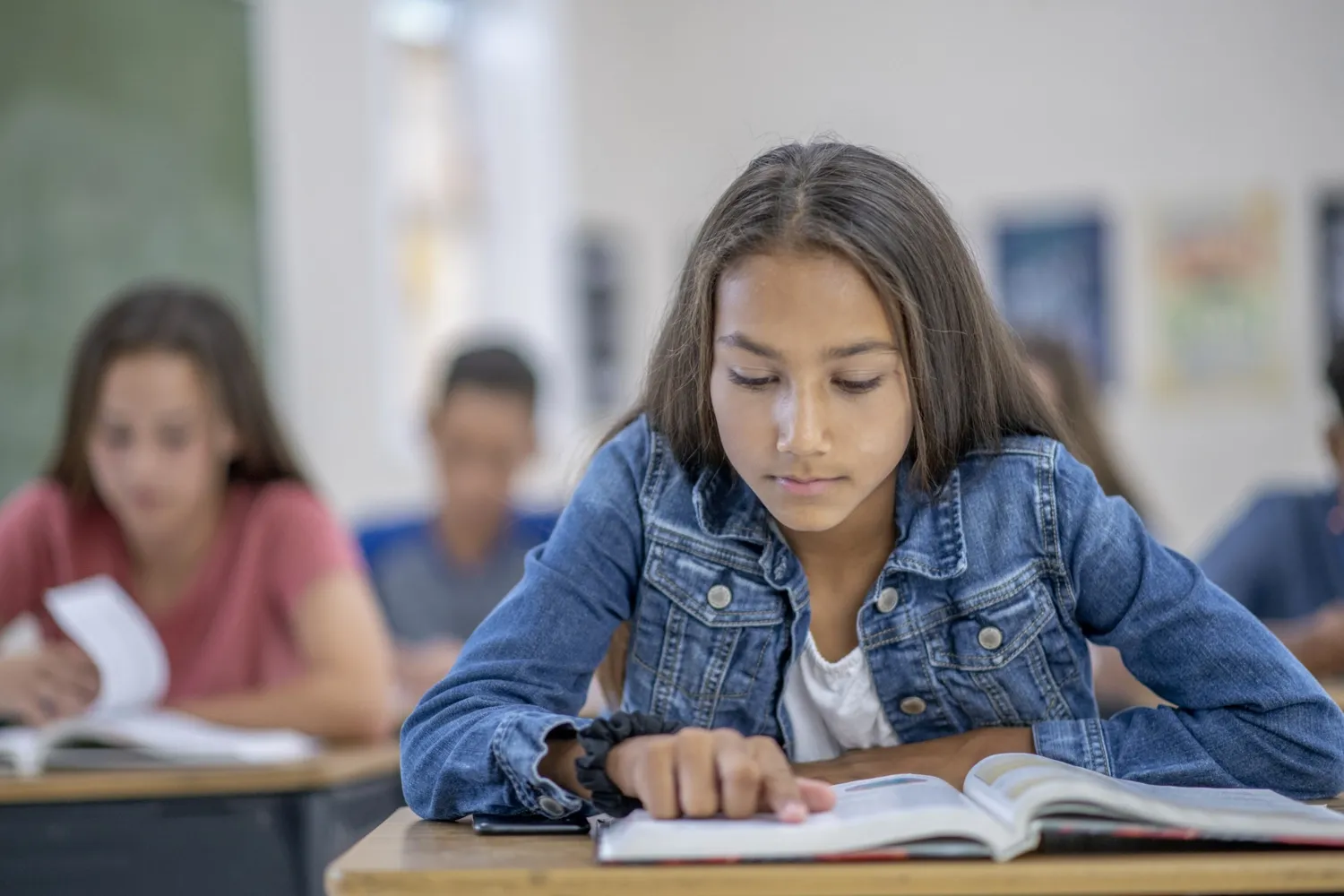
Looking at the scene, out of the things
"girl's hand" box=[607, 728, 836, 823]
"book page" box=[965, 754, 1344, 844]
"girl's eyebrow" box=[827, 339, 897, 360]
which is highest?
"girl's eyebrow" box=[827, 339, 897, 360]

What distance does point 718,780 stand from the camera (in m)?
0.98

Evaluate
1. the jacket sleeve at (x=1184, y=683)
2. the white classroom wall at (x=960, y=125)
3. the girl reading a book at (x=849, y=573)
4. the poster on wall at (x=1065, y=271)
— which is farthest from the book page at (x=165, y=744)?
the poster on wall at (x=1065, y=271)

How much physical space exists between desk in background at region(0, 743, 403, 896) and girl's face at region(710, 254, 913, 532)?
0.79 metres

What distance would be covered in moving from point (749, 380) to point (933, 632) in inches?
10.9

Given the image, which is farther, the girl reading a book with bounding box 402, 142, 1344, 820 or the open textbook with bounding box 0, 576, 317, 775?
the open textbook with bounding box 0, 576, 317, 775

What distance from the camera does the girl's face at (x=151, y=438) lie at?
7.20 ft

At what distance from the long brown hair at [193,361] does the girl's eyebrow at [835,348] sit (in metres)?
1.34

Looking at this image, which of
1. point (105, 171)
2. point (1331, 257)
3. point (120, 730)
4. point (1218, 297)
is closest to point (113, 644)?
point (120, 730)

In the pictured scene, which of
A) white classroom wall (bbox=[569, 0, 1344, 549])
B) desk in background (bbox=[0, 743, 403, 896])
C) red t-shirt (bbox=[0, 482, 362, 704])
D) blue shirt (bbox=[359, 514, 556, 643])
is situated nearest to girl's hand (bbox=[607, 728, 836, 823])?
desk in background (bbox=[0, 743, 403, 896])

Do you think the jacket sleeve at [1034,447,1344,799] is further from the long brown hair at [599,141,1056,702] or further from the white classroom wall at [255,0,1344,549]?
the white classroom wall at [255,0,1344,549]

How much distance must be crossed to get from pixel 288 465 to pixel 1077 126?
4030mm

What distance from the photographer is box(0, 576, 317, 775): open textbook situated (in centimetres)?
181

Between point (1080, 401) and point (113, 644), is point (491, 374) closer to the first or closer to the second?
point (1080, 401)

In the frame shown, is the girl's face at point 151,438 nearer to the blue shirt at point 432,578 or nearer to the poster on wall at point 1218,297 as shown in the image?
the blue shirt at point 432,578
